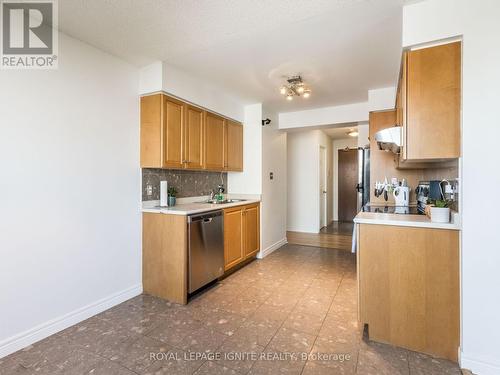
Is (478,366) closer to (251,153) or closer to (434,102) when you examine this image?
(434,102)

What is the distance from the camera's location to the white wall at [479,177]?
5.26ft

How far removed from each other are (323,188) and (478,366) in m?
5.29

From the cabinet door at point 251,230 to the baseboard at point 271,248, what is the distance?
0.42 ft

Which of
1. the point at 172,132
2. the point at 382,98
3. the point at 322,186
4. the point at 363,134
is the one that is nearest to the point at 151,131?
the point at 172,132

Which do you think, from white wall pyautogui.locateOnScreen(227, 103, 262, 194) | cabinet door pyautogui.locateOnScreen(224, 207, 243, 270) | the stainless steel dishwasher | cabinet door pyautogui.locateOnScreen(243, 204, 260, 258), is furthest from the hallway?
the stainless steel dishwasher

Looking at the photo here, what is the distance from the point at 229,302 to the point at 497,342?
6.60 ft

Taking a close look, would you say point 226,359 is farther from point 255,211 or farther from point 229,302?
point 255,211

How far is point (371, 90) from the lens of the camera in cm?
352

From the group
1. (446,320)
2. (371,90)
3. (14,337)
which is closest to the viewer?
(446,320)

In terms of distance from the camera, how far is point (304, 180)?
6.41 metres

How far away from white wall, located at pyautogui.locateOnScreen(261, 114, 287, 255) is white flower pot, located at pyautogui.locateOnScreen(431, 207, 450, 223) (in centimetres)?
266

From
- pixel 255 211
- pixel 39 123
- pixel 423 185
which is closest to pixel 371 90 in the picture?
pixel 423 185

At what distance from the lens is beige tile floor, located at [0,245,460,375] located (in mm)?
1720

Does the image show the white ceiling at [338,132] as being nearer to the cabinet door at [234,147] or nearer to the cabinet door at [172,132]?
the cabinet door at [234,147]
